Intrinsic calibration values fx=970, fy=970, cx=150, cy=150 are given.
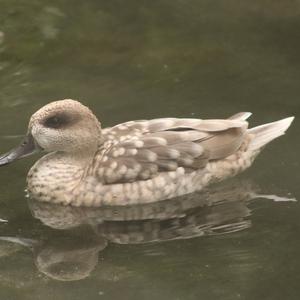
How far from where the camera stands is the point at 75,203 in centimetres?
812

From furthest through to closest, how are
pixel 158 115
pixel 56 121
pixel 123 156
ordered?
pixel 158 115 < pixel 56 121 < pixel 123 156

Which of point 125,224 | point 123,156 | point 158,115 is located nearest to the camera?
point 125,224

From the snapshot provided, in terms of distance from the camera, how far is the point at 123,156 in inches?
316

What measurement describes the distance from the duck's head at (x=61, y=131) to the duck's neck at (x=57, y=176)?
3.6 inches

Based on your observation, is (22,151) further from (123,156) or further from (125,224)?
(125,224)

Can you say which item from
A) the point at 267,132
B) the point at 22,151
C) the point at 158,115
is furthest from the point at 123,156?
the point at 158,115

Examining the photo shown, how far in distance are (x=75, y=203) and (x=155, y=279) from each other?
157 centimetres

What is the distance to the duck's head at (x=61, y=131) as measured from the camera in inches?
320

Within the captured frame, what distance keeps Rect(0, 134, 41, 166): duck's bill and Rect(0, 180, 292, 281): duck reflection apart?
0.40m

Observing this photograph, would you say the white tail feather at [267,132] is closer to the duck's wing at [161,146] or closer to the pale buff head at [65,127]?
the duck's wing at [161,146]

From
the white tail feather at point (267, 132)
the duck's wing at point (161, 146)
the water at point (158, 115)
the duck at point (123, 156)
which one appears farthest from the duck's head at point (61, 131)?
the white tail feather at point (267, 132)

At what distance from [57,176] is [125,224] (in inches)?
33.4

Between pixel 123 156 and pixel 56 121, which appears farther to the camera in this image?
pixel 56 121

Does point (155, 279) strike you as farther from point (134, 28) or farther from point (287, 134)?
point (134, 28)
